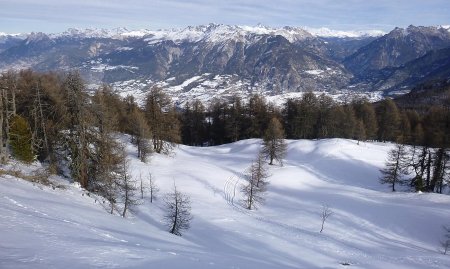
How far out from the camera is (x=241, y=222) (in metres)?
35.4

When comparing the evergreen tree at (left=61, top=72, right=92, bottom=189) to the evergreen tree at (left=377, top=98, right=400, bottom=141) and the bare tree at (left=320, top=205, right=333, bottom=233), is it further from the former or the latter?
the evergreen tree at (left=377, top=98, right=400, bottom=141)

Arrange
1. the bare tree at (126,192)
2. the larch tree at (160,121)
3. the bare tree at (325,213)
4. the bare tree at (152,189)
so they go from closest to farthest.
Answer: the bare tree at (126,192) → the bare tree at (325,213) → the bare tree at (152,189) → the larch tree at (160,121)

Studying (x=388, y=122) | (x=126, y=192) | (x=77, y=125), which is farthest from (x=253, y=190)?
(x=388, y=122)

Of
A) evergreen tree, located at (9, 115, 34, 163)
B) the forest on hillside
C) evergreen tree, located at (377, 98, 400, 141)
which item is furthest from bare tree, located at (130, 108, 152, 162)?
evergreen tree, located at (377, 98, 400, 141)

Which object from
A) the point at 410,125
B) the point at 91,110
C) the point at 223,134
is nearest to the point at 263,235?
the point at 91,110

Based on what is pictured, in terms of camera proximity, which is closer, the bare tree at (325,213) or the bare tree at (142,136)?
the bare tree at (325,213)

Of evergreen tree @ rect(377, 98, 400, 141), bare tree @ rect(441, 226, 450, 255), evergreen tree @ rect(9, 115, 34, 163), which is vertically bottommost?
bare tree @ rect(441, 226, 450, 255)

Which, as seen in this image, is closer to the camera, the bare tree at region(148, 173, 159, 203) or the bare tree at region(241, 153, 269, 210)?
the bare tree at region(148, 173, 159, 203)

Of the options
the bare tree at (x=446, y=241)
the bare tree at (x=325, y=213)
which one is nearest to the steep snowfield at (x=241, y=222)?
the bare tree at (x=325, y=213)

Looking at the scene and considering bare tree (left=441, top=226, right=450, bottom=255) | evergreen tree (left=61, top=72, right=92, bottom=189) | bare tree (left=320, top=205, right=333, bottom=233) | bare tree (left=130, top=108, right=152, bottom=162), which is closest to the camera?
evergreen tree (left=61, top=72, right=92, bottom=189)

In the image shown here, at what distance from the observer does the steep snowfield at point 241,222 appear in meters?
15.1

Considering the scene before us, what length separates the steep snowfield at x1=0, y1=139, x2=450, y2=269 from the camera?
15062 mm

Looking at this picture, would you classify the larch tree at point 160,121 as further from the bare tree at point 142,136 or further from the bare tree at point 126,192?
the bare tree at point 126,192

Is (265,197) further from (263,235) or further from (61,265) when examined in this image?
(61,265)
